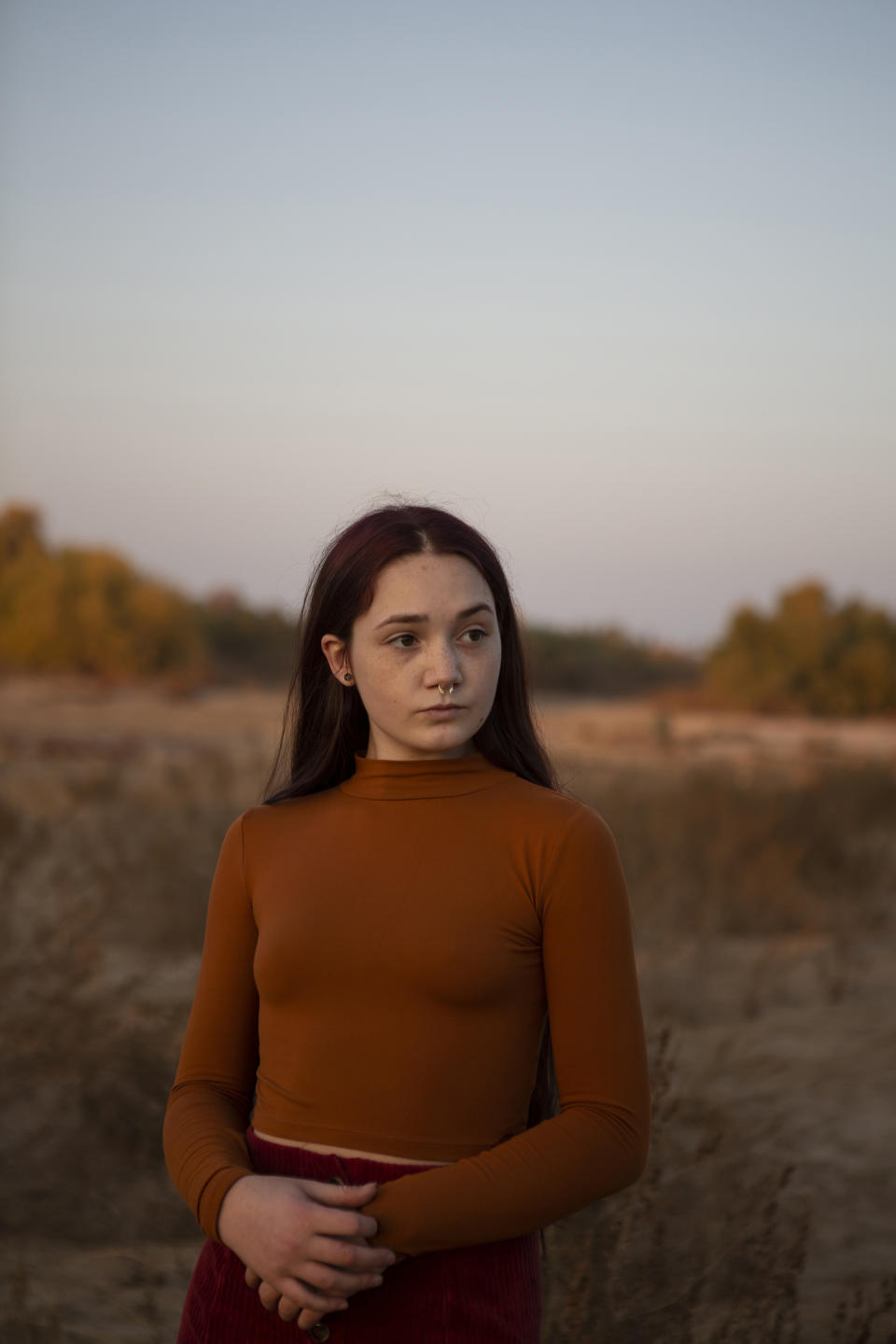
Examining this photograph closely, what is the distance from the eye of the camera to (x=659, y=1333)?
8.38ft

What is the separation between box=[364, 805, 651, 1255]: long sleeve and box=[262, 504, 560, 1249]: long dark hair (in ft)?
0.65

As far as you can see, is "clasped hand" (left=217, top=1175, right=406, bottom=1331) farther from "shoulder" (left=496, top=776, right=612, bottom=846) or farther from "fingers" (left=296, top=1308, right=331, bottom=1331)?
"shoulder" (left=496, top=776, right=612, bottom=846)

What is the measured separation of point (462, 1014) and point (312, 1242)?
11.5 inches

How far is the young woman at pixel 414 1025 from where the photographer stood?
137 cm

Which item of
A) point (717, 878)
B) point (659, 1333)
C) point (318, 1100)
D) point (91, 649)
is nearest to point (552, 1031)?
point (318, 1100)

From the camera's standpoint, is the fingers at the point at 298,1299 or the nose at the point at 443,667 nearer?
the fingers at the point at 298,1299

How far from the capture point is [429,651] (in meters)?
1.54

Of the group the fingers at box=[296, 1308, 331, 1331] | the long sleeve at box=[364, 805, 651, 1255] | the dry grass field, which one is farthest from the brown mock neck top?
the dry grass field

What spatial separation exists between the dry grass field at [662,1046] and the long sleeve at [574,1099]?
3.87 ft

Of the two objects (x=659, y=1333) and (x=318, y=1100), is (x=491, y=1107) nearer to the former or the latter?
(x=318, y=1100)

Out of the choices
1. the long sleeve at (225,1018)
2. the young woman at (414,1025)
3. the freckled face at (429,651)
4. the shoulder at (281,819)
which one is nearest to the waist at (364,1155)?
the young woman at (414,1025)

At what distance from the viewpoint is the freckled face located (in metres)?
1.54

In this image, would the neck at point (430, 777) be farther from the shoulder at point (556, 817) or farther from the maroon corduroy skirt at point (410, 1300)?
the maroon corduroy skirt at point (410, 1300)

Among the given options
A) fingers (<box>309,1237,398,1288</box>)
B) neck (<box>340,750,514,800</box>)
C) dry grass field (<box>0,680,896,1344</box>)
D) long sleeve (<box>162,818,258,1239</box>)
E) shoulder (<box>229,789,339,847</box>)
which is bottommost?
dry grass field (<box>0,680,896,1344</box>)
